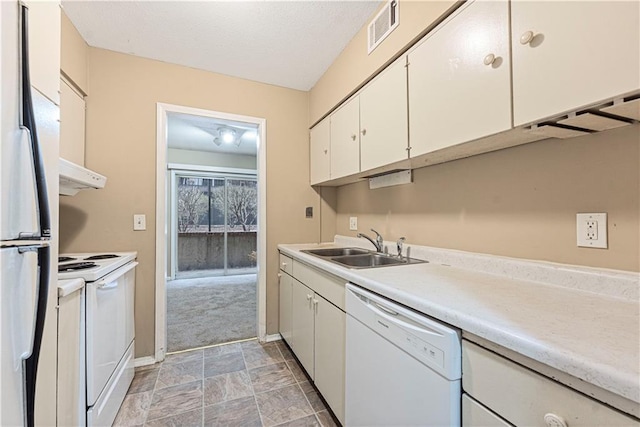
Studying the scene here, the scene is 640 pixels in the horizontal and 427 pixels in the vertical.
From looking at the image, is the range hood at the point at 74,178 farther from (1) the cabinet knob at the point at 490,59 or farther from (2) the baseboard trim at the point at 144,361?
(1) the cabinet knob at the point at 490,59

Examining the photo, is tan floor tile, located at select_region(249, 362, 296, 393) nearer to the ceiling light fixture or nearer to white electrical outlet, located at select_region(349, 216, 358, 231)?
white electrical outlet, located at select_region(349, 216, 358, 231)

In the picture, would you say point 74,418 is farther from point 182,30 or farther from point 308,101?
point 308,101

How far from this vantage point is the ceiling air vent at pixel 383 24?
1521mm

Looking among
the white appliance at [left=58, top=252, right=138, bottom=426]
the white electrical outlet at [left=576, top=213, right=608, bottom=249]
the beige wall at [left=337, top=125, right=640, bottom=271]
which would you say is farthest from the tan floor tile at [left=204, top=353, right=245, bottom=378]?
the white electrical outlet at [left=576, top=213, right=608, bottom=249]

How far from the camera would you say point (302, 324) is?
6.43 ft

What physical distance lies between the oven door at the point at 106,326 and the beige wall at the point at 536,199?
181 cm

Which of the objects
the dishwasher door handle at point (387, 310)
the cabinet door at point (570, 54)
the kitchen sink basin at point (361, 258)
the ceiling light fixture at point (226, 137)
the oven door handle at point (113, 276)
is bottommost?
the dishwasher door handle at point (387, 310)

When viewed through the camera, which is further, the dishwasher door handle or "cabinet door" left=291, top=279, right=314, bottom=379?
"cabinet door" left=291, top=279, right=314, bottom=379

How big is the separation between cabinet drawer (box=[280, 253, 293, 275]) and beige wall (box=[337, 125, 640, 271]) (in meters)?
0.99

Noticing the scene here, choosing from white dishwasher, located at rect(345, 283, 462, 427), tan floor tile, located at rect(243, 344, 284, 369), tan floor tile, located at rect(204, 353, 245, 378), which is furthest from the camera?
tan floor tile, located at rect(243, 344, 284, 369)

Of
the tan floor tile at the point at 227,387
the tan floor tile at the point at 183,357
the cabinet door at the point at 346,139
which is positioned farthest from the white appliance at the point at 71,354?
the cabinet door at the point at 346,139

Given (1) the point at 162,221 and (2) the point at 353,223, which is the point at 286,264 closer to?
(2) the point at 353,223

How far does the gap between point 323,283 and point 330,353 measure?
391 mm

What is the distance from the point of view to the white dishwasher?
777 millimetres
